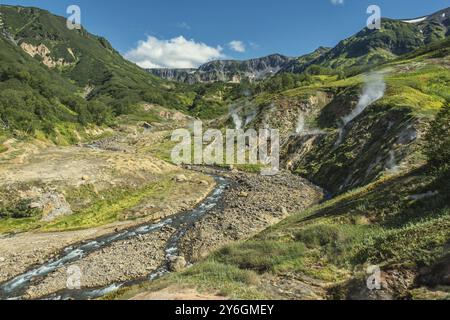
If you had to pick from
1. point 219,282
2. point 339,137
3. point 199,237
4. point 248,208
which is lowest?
point 199,237

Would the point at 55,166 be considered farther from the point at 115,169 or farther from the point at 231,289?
the point at 231,289

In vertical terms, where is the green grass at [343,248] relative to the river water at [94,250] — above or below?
above

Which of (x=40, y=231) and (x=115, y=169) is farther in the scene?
(x=115, y=169)

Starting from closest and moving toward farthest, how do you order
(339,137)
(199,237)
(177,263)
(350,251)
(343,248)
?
(350,251), (343,248), (177,263), (199,237), (339,137)

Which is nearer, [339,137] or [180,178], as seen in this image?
[180,178]

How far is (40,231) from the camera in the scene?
52000mm

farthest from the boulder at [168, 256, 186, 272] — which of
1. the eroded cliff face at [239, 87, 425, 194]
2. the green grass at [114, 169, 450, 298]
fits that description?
the eroded cliff face at [239, 87, 425, 194]

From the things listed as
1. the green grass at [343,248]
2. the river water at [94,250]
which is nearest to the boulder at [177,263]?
the river water at [94,250]

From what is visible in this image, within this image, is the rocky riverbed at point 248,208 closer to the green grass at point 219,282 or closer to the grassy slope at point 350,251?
the grassy slope at point 350,251

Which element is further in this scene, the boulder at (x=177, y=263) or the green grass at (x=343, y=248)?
the boulder at (x=177, y=263)

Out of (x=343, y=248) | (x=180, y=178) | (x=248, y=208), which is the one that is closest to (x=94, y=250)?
(x=248, y=208)

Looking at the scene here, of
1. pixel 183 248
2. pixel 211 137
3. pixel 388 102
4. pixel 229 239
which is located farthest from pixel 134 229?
pixel 211 137

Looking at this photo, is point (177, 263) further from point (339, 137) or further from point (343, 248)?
point (339, 137)

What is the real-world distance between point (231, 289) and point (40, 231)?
141ft
